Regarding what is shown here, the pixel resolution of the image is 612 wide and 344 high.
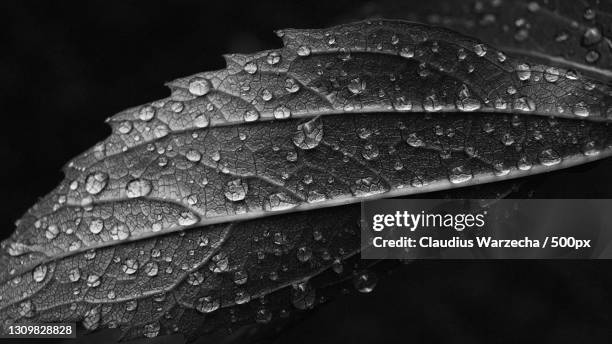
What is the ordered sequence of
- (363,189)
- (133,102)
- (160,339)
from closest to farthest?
(363,189), (160,339), (133,102)

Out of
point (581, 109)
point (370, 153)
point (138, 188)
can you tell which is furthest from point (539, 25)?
point (138, 188)

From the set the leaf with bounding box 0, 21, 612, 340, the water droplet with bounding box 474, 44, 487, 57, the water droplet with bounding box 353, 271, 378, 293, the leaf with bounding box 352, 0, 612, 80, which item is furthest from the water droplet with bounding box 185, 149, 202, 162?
the leaf with bounding box 352, 0, 612, 80

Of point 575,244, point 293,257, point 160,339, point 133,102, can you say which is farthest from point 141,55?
point 575,244

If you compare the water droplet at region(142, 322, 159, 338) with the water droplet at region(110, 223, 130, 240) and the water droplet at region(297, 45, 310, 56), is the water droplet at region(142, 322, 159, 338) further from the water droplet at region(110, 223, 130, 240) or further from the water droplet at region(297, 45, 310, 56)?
the water droplet at region(297, 45, 310, 56)

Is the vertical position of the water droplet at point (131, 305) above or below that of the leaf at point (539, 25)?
below

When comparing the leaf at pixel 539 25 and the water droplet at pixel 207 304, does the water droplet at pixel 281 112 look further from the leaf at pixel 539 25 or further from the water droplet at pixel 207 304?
the leaf at pixel 539 25

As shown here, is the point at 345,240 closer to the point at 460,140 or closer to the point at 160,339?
the point at 460,140

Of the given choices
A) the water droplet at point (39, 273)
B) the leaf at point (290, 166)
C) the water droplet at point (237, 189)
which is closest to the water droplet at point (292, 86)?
the leaf at point (290, 166)
